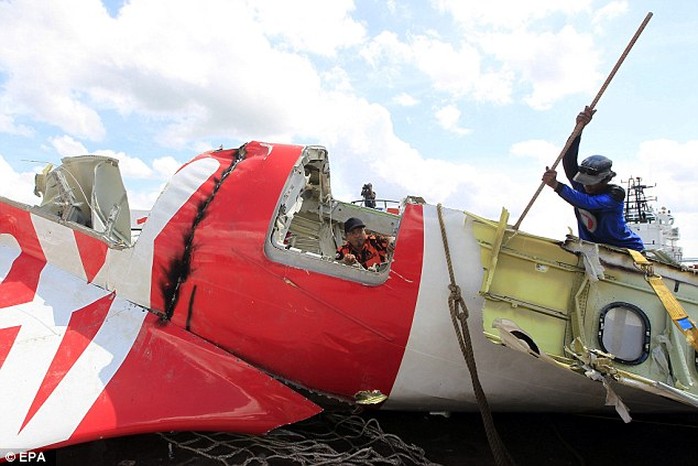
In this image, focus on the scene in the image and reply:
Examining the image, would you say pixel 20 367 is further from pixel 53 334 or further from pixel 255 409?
pixel 255 409

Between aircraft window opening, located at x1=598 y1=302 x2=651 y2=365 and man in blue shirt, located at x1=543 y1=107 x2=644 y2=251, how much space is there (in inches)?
31.0

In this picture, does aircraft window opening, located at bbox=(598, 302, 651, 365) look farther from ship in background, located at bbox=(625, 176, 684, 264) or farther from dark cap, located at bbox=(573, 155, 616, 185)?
ship in background, located at bbox=(625, 176, 684, 264)

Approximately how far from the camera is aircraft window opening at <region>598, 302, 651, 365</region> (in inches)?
125

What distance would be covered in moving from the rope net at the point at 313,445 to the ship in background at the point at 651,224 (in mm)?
18968

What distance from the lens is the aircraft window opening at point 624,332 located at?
10.4 ft

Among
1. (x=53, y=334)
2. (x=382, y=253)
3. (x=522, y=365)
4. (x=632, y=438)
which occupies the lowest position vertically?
(x=632, y=438)

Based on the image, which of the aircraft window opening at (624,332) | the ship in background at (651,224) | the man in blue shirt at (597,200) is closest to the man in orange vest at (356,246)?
the man in blue shirt at (597,200)

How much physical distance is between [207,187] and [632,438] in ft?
12.7

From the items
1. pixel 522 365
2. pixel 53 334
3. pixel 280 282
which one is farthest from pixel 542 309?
pixel 53 334

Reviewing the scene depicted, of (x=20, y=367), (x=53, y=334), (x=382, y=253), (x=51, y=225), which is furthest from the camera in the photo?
(x=382, y=253)

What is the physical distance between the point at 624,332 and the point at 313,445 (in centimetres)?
219

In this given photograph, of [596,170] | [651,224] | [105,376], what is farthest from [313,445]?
[651,224]

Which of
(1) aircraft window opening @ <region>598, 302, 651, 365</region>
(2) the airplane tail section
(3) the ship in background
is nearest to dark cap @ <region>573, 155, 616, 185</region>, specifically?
(1) aircraft window opening @ <region>598, 302, 651, 365</region>

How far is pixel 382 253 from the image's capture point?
18.0 ft
